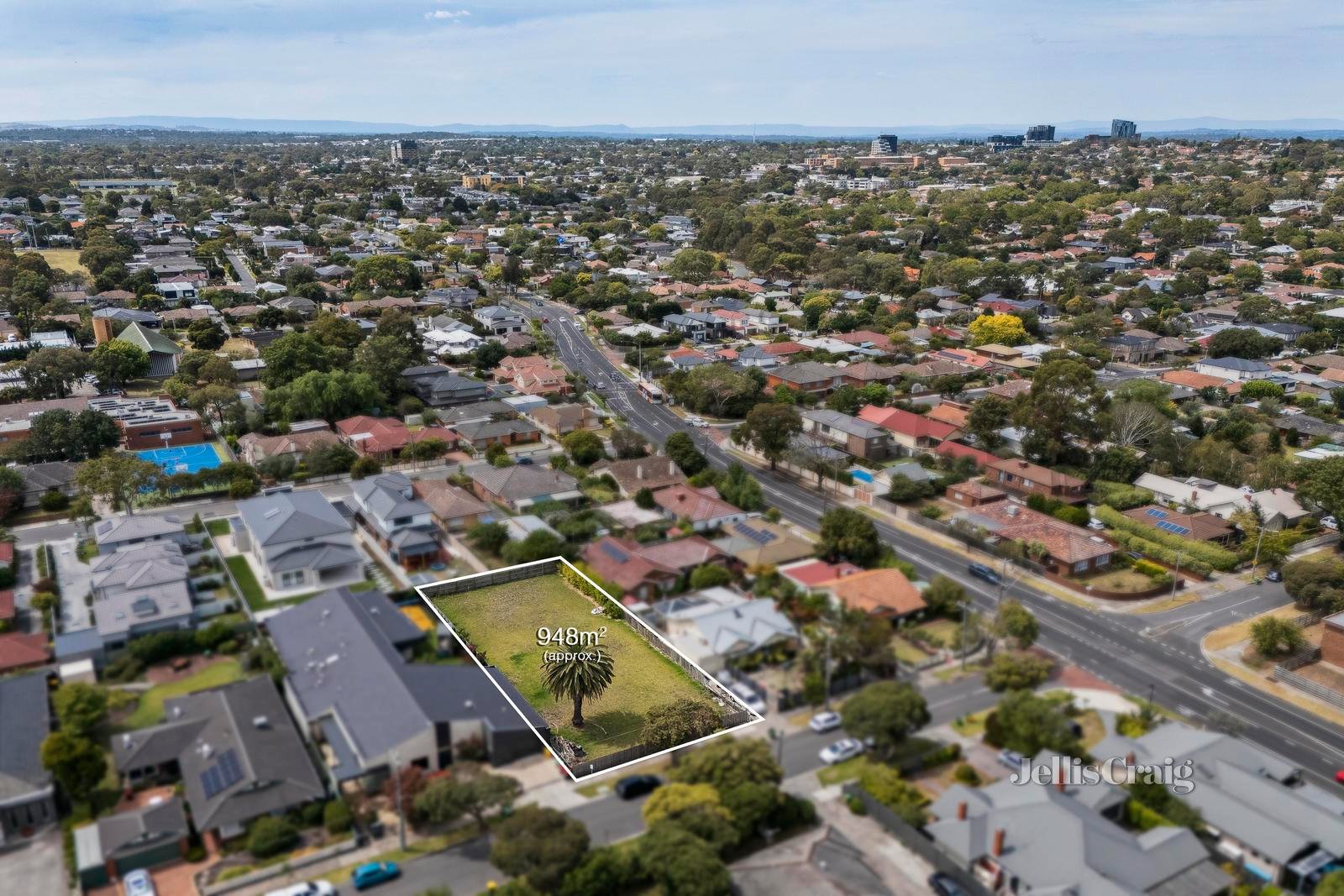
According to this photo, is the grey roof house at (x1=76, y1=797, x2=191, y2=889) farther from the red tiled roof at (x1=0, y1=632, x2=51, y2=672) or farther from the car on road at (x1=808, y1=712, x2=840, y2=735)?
the car on road at (x1=808, y1=712, x2=840, y2=735)

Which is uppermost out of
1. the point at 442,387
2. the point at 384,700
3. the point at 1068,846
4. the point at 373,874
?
the point at 384,700

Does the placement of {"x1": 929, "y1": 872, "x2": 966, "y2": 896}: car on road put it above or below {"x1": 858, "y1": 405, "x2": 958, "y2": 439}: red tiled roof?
below

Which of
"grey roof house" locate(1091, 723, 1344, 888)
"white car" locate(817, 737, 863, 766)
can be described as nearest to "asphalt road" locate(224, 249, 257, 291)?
"white car" locate(817, 737, 863, 766)

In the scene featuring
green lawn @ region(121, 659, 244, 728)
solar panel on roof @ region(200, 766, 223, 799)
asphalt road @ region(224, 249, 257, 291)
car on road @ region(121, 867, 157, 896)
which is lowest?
car on road @ region(121, 867, 157, 896)

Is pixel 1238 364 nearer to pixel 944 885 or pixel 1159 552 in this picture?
pixel 1159 552

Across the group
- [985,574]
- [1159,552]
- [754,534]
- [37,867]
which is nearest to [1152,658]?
[985,574]
